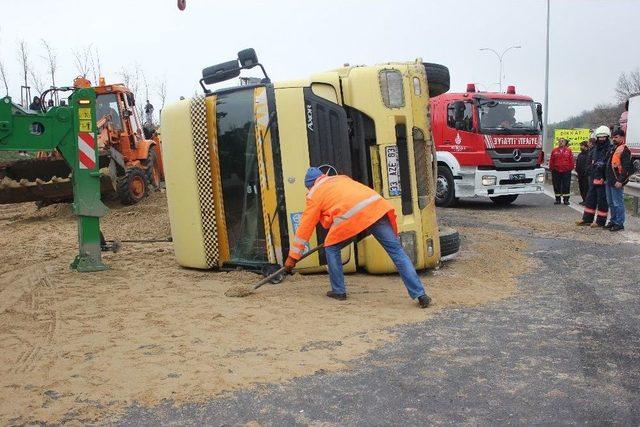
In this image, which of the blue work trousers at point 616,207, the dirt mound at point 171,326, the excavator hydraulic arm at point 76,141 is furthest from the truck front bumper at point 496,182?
the excavator hydraulic arm at point 76,141

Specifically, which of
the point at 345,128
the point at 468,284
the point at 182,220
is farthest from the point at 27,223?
the point at 468,284

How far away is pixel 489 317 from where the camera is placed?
5.04 m

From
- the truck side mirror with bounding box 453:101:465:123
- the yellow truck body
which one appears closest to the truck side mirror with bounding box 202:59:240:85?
the yellow truck body

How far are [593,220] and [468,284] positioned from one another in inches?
207

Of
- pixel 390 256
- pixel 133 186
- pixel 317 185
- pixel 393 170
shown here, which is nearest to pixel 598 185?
pixel 393 170

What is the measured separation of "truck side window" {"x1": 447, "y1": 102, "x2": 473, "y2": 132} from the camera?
43.1ft

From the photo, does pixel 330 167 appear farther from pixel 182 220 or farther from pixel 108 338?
pixel 108 338

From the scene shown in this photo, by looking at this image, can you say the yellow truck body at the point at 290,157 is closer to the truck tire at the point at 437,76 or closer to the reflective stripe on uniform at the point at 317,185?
the truck tire at the point at 437,76

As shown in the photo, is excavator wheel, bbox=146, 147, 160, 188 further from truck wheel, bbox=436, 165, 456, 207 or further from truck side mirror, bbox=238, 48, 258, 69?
truck side mirror, bbox=238, 48, 258, 69

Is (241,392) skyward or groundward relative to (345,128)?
groundward

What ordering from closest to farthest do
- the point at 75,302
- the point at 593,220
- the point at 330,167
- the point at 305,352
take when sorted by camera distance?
the point at 305,352 < the point at 75,302 < the point at 330,167 < the point at 593,220

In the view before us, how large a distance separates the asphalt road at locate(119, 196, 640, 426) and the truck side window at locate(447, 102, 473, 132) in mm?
8032

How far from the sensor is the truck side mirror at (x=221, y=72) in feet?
22.4

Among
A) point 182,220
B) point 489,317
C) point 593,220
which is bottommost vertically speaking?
point 593,220
